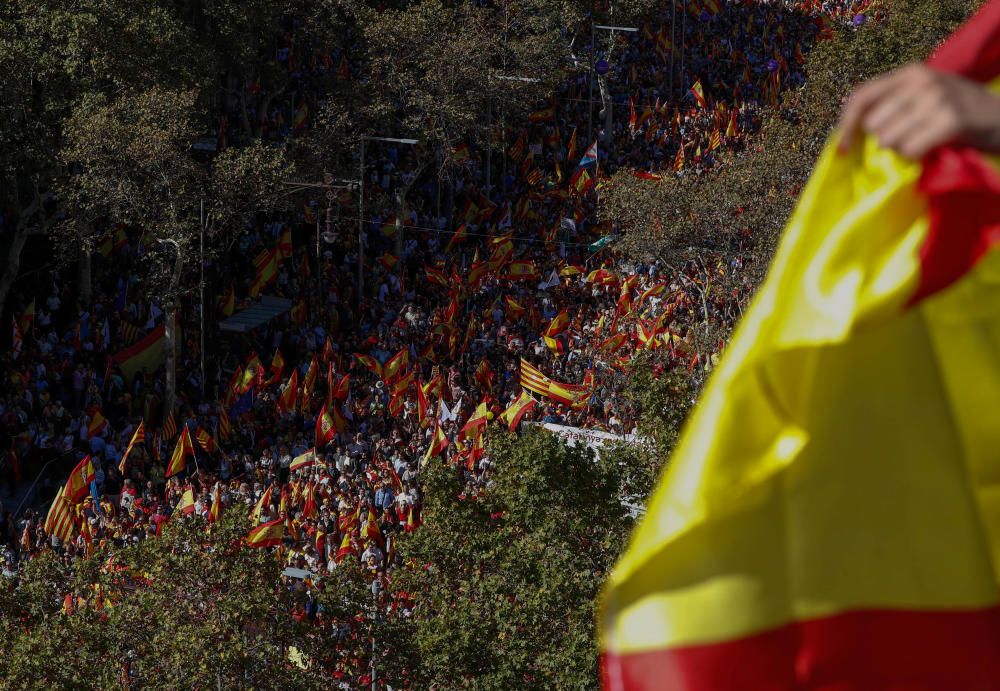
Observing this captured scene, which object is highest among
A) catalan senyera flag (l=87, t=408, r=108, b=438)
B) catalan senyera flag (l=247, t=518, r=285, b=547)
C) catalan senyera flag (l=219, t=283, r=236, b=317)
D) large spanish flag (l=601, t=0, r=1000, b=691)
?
large spanish flag (l=601, t=0, r=1000, b=691)

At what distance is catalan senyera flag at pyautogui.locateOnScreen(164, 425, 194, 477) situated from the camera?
29.2 metres

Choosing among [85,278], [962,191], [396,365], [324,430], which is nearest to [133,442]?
[324,430]

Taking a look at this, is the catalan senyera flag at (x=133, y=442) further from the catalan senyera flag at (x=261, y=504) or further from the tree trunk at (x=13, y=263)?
the tree trunk at (x=13, y=263)

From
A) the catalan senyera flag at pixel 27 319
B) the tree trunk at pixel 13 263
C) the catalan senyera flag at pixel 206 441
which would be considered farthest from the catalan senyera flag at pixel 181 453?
the tree trunk at pixel 13 263

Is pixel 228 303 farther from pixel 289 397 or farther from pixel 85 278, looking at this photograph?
pixel 289 397

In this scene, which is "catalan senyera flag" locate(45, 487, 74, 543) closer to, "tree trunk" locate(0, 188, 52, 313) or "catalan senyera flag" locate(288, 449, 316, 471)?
"catalan senyera flag" locate(288, 449, 316, 471)

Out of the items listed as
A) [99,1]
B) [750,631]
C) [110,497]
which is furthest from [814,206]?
[99,1]

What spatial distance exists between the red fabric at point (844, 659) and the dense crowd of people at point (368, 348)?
16.0 metres

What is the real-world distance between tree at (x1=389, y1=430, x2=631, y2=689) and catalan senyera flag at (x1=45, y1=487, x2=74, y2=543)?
8.73m

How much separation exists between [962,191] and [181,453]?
2627cm

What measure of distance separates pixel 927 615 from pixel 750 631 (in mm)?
502

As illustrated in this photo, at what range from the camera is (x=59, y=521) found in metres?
26.3

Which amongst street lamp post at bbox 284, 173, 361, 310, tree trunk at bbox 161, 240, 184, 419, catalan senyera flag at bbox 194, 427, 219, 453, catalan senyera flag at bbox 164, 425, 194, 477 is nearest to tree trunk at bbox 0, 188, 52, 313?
tree trunk at bbox 161, 240, 184, 419

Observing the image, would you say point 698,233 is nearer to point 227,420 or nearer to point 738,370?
point 227,420
